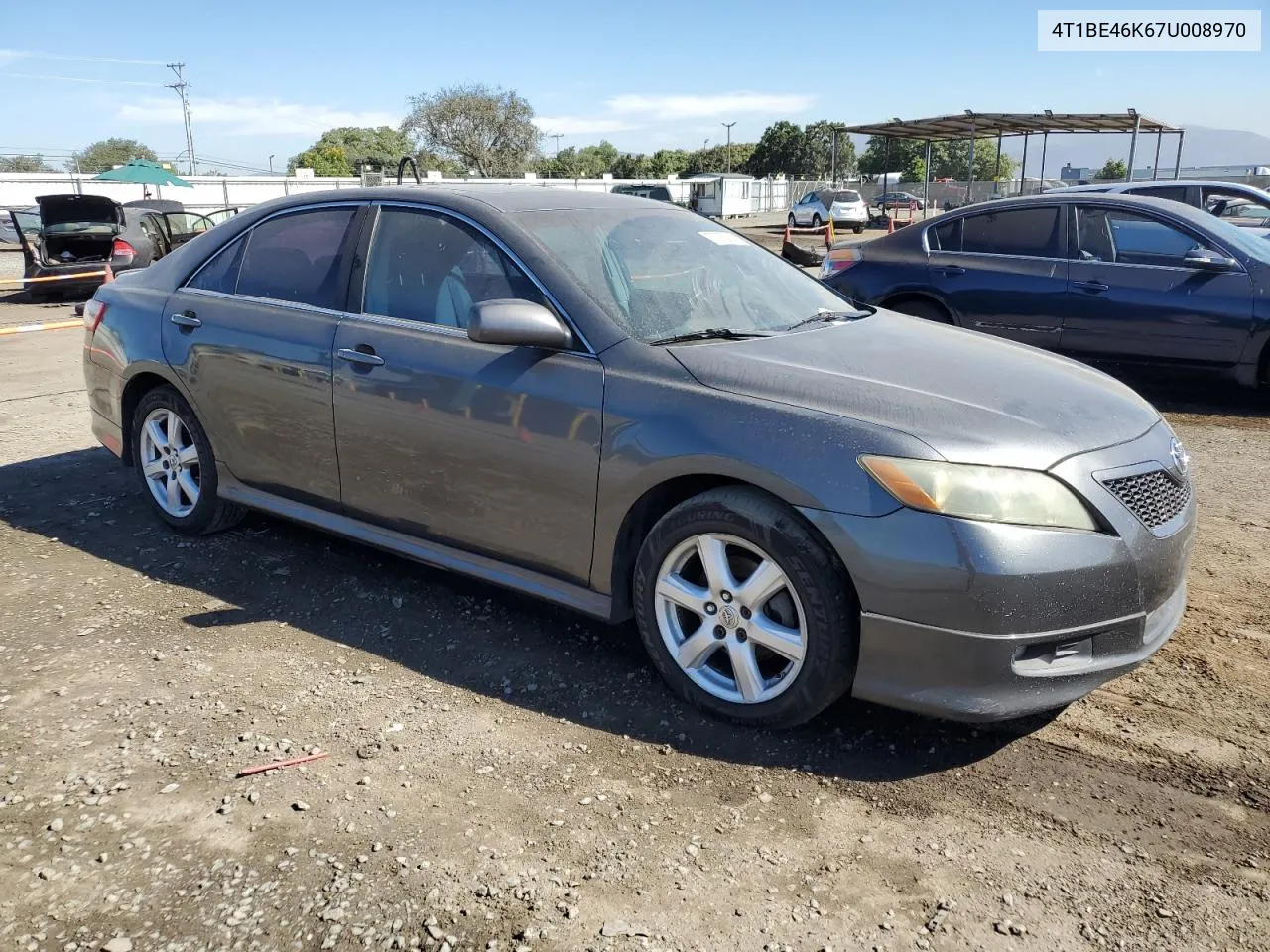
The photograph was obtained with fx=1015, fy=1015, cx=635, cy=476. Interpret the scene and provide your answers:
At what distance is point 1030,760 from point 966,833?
1.54 feet

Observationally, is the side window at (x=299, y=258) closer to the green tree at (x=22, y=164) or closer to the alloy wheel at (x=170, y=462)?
the alloy wheel at (x=170, y=462)

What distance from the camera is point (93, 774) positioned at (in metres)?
3.00

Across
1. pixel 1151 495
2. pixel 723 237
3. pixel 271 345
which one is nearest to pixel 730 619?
pixel 1151 495

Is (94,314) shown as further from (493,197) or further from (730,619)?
(730,619)

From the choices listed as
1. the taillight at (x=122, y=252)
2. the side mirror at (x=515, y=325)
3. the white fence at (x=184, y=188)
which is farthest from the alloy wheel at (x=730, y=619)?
the white fence at (x=184, y=188)

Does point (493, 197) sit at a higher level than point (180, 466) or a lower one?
higher

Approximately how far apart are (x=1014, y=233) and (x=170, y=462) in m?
6.57

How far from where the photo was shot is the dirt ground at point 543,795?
239 centimetres

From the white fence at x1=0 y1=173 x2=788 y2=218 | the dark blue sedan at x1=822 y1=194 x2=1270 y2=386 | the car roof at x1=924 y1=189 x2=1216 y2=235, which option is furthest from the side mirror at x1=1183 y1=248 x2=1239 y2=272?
the white fence at x1=0 y1=173 x2=788 y2=218

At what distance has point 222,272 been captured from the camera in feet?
15.7

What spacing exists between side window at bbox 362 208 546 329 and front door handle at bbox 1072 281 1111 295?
5735mm

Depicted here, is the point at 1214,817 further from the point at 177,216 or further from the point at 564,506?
the point at 177,216

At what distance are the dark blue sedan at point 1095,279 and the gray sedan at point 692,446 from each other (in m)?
4.24

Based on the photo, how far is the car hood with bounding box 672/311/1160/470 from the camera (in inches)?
116
